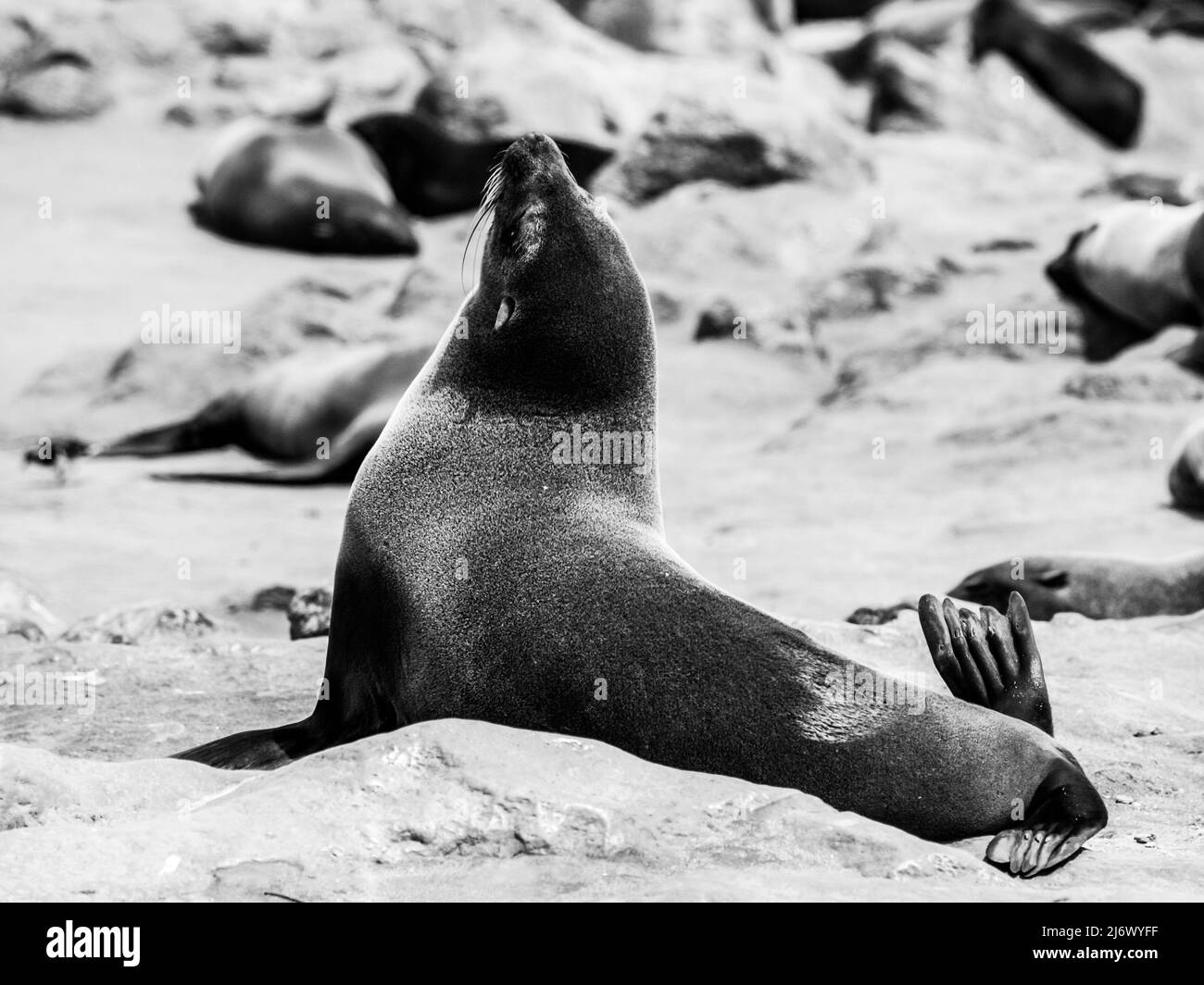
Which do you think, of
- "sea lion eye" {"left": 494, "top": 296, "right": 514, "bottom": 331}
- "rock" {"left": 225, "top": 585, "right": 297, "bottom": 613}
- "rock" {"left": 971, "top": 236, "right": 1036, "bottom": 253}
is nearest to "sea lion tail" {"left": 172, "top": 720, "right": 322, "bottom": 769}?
"sea lion eye" {"left": 494, "top": 296, "right": 514, "bottom": 331}

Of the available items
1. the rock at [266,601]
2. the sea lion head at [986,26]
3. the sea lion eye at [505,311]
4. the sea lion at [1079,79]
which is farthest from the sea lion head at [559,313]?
the sea lion head at [986,26]

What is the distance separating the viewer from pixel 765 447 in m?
9.26

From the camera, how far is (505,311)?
3867mm

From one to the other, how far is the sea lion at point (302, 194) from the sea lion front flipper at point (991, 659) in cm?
1007

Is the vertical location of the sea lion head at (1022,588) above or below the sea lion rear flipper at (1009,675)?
below

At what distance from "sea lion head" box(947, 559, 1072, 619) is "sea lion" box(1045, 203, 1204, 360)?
4353 millimetres

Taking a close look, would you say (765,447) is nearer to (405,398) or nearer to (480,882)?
(405,398)

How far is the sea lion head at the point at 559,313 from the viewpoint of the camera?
385 cm

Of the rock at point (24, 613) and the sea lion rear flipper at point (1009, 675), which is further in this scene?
the rock at point (24, 613)

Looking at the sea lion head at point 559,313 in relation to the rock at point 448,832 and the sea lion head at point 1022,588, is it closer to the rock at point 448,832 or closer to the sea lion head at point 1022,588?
the rock at point 448,832

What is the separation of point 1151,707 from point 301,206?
10.1m

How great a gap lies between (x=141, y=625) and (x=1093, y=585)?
334 centimetres

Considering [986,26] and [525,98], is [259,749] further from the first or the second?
[986,26]

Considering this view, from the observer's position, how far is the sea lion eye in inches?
152
